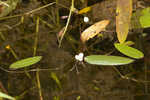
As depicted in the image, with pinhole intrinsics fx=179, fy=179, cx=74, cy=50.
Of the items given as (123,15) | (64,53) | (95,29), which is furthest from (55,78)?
(123,15)

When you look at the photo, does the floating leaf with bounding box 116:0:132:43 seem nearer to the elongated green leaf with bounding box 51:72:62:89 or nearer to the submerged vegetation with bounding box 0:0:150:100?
the submerged vegetation with bounding box 0:0:150:100

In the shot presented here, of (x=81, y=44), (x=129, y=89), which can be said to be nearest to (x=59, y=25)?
(x=81, y=44)

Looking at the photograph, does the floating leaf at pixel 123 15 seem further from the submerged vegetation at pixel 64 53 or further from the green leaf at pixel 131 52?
the submerged vegetation at pixel 64 53

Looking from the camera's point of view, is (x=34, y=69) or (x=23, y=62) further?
(x=34, y=69)

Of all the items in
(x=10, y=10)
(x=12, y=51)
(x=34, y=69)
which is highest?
(x=10, y=10)

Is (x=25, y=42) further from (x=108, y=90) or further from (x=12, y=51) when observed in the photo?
(x=108, y=90)

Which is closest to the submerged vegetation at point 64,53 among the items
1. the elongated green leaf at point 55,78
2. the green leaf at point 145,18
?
the elongated green leaf at point 55,78

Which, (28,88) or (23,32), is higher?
(23,32)

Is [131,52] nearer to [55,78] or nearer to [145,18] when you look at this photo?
[145,18]
